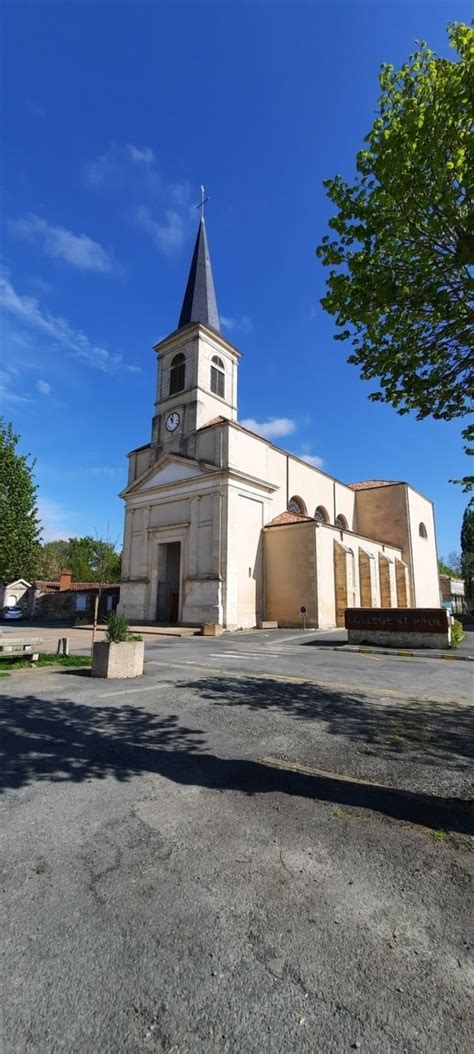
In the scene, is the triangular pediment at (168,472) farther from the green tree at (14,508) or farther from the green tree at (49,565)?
the green tree at (49,565)

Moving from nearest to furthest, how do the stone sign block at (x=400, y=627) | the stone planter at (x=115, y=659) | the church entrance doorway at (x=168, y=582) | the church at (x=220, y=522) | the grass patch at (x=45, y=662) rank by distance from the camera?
the stone planter at (x=115, y=659), the grass patch at (x=45, y=662), the stone sign block at (x=400, y=627), the church at (x=220, y=522), the church entrance doorway at (x=168, y=582)

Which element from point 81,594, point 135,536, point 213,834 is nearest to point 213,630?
A: point 135,536

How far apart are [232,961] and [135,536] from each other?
95.6 feet

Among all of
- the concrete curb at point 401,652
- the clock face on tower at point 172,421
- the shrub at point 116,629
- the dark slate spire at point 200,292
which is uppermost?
the dark slate spire at point 200,292

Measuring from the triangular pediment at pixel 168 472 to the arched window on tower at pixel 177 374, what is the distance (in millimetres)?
5362

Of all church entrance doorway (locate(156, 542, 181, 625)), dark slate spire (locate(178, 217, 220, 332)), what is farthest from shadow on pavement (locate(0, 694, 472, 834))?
dark slate spire (locate(178, 217, 220, 332))

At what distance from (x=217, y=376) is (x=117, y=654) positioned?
83.5 feet

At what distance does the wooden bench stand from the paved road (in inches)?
205

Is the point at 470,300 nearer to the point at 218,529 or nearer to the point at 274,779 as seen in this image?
the point at 274,779

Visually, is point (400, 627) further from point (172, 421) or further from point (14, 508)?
point (14, 508)

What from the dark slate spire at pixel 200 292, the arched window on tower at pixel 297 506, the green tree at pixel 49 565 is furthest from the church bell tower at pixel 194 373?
the green tree at pixel 49 565

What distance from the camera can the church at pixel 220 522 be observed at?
25.2 meters

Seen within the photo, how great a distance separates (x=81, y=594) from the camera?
35375 mm

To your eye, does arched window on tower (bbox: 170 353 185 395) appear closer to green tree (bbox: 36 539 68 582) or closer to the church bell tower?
the church bell tower
